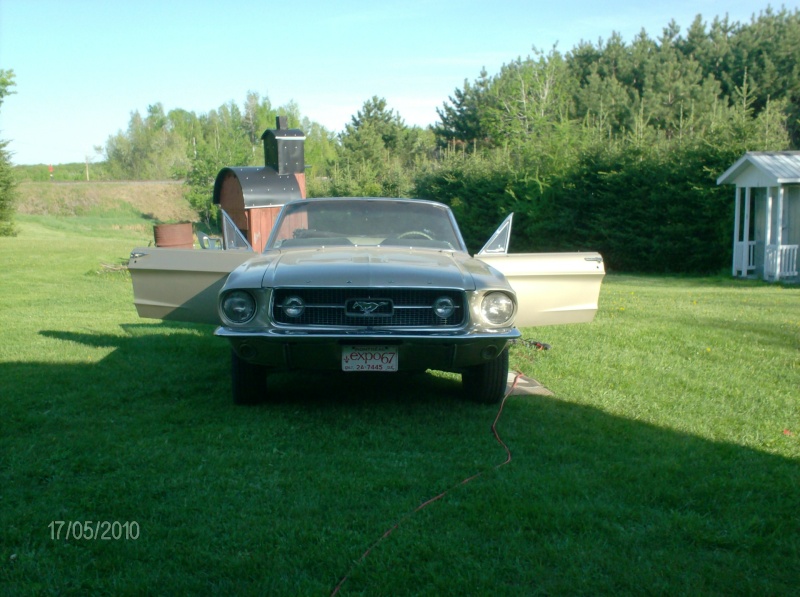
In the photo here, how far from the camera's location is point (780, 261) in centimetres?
1886

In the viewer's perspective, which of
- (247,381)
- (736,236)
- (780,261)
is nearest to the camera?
(247,381)

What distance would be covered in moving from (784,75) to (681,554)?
42991 mm

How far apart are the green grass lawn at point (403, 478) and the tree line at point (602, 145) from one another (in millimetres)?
14469

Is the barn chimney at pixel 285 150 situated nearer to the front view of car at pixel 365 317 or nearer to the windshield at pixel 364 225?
the windshield at pixel 364 225

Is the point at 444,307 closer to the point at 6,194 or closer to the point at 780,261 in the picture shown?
the point at 780,261

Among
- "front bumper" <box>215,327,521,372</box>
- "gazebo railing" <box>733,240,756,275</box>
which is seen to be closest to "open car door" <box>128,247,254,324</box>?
"front bumper" <box>215,327,521,372</box>

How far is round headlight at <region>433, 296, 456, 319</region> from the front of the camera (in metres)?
5.43

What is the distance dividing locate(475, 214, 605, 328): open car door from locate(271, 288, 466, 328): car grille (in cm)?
110

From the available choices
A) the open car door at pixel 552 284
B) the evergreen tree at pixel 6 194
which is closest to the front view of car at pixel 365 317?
the open car door at pixel 552 284

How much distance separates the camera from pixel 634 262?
23219mm

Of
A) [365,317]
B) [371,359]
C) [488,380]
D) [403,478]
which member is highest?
[365,317]
